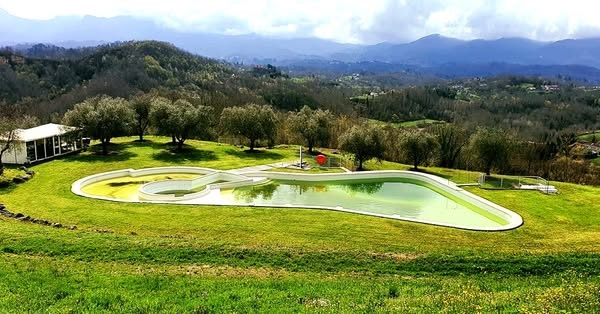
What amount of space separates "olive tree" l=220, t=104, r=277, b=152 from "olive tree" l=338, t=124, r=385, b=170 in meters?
11.3

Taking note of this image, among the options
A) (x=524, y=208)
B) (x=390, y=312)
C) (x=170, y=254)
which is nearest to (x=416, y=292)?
(x=390, y=312)

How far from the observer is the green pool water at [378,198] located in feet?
91.2

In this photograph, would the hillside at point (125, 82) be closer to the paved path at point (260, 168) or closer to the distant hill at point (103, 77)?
the distant hill at point (103, 77)

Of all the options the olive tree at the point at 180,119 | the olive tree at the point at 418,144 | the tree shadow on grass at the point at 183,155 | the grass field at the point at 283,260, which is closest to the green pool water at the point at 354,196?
the grass field at the point at 283,260

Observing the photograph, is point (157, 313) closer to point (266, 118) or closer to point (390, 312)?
point (390, 312)

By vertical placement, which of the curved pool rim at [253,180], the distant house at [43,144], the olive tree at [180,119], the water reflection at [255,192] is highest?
the olive tree at [180,119]

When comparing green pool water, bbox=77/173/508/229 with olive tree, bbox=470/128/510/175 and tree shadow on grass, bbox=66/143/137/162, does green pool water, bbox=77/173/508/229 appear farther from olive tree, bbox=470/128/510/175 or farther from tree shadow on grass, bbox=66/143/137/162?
olive tree, bbox=470/128/510/175

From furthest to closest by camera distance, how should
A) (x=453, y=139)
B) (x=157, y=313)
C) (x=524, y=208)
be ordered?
(x=453, y=139)
(x=524, y=208)
(x=157, y=313)

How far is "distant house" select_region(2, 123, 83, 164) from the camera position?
37719 millimetres

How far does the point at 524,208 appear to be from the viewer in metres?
27.8

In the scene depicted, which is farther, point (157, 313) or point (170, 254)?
point (170, 254)

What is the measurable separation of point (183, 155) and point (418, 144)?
23408 mm

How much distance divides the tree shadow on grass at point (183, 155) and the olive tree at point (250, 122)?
4138mm

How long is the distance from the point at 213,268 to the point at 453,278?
26.5 ft
